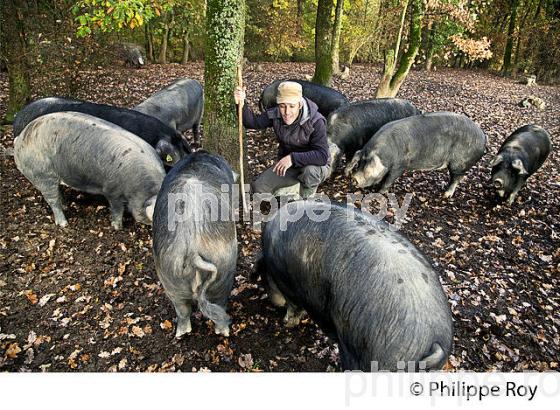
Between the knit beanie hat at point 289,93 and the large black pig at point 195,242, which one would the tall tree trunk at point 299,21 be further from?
the large black pig at point 195,242

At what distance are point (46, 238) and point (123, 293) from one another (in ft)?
4.79

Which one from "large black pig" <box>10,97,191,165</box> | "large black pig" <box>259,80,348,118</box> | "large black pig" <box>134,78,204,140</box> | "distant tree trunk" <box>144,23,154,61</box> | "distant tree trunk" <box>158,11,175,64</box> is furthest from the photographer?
"distant tree trunk" <box>144,23,154,61</box>

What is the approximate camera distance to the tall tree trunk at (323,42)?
30.8 ft

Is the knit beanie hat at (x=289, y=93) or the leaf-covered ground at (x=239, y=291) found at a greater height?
the knit beanie hat at (x=289, y=93)

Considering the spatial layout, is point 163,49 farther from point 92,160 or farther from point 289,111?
point 289,111

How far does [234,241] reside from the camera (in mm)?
3225

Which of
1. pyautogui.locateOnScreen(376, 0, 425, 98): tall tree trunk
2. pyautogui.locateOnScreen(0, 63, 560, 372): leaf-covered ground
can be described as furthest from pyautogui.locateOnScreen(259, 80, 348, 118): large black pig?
pyautogui.locateOnScreen(376, 0, 425, 98): tall tree trunk

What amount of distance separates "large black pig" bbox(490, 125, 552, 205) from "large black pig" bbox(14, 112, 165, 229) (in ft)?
16.1

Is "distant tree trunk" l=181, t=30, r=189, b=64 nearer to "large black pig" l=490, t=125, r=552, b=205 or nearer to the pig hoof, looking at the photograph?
"large black pig" l=490, t=125, r=552, b=205

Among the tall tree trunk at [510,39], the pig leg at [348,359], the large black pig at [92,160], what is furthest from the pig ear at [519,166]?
the tall tree trunk at [510,39]

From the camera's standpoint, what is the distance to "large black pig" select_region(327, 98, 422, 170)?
6.50 m

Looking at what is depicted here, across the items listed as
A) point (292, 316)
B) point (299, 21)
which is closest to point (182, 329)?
point (292, 316)
